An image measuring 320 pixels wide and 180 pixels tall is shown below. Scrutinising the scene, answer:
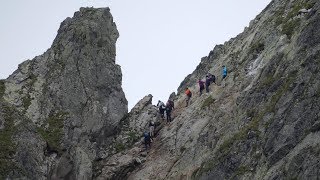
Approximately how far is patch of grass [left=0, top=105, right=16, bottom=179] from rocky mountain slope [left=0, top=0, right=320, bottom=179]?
0.09 metres

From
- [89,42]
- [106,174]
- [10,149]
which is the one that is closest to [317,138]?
[106,174]

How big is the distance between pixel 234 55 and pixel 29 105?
2488 cm

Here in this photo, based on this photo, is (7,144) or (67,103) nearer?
(7,144)

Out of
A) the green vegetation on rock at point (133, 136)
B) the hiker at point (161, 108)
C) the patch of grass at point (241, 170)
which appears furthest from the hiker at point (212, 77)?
the patch of grass at point (241, 170)

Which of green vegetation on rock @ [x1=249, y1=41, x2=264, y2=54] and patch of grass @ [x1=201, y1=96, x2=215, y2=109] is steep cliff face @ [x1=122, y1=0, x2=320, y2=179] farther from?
green vegetation on rock @ [x1=249, y1=41, x2=264, y2=54]

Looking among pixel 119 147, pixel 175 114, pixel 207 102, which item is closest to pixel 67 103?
pixel 119 147

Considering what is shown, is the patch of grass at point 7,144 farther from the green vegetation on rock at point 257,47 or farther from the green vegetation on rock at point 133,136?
the green vegetation on rock at point 257,47

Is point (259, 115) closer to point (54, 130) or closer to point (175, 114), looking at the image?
point (175, 114)

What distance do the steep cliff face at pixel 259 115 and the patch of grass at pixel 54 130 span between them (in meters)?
8.30

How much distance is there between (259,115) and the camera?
3766cm

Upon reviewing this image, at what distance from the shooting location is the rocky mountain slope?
1321 inches

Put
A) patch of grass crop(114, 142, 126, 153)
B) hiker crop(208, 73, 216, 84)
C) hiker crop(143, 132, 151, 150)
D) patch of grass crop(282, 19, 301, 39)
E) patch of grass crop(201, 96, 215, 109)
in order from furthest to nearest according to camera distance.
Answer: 1. hiker crop(208, 73, 216, 84)
2. patch of grass crop(114, 142, 126, 153)
3. patch of grass crop(201, 96, 215, 109)
4. hiker crop(143, 132, 151, 150)
5. patch of grass crop(282, 19, 301, 39)

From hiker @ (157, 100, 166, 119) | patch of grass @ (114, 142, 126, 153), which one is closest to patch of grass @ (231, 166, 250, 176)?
patch of grass @ (114, 142, 126, 153)

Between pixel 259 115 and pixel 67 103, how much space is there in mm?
22089
